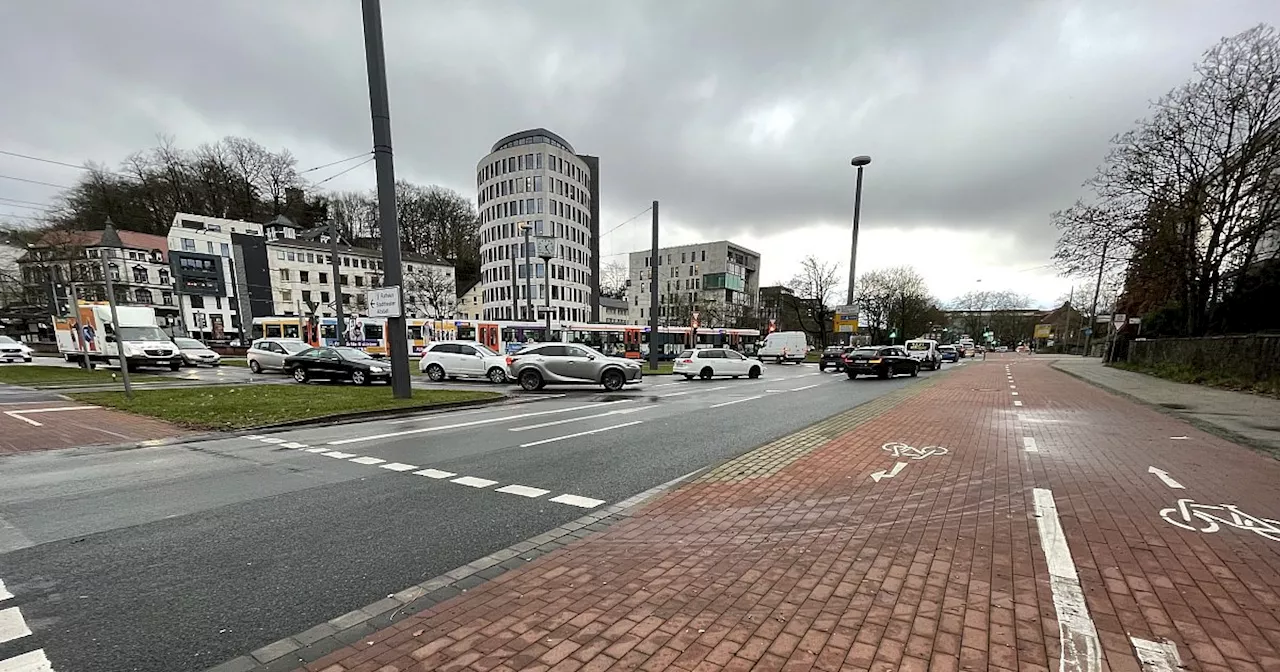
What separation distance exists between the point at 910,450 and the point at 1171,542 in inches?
125

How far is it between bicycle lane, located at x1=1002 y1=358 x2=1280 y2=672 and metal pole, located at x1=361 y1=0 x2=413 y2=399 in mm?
12383

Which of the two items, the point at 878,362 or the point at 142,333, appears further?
the point at 878,362

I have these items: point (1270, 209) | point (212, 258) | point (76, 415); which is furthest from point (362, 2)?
point (212, 258)

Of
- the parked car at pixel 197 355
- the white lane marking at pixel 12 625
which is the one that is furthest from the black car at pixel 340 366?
the white lane marking at pixel 12 625

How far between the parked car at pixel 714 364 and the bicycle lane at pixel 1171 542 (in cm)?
1537

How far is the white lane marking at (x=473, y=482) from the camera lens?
544 centimetres

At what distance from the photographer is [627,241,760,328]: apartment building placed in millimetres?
83312

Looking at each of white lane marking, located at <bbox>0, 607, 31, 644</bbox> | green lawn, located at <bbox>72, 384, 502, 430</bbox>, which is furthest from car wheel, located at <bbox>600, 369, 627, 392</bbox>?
white lane marking, located at <bbox>0, 607, 31, 644</bbox>

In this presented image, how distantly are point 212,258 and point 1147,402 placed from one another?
82.9 m

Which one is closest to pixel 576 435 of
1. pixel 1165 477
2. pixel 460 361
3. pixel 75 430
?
pixel 1165 477

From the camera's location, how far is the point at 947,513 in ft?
14.2

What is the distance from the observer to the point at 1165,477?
5.39 metres

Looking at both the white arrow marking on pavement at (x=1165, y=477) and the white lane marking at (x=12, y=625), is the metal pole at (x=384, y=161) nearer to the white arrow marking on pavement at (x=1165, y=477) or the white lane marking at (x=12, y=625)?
the white lane marking at (x=12, y=625)

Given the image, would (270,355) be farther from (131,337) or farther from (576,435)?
(576,435)
